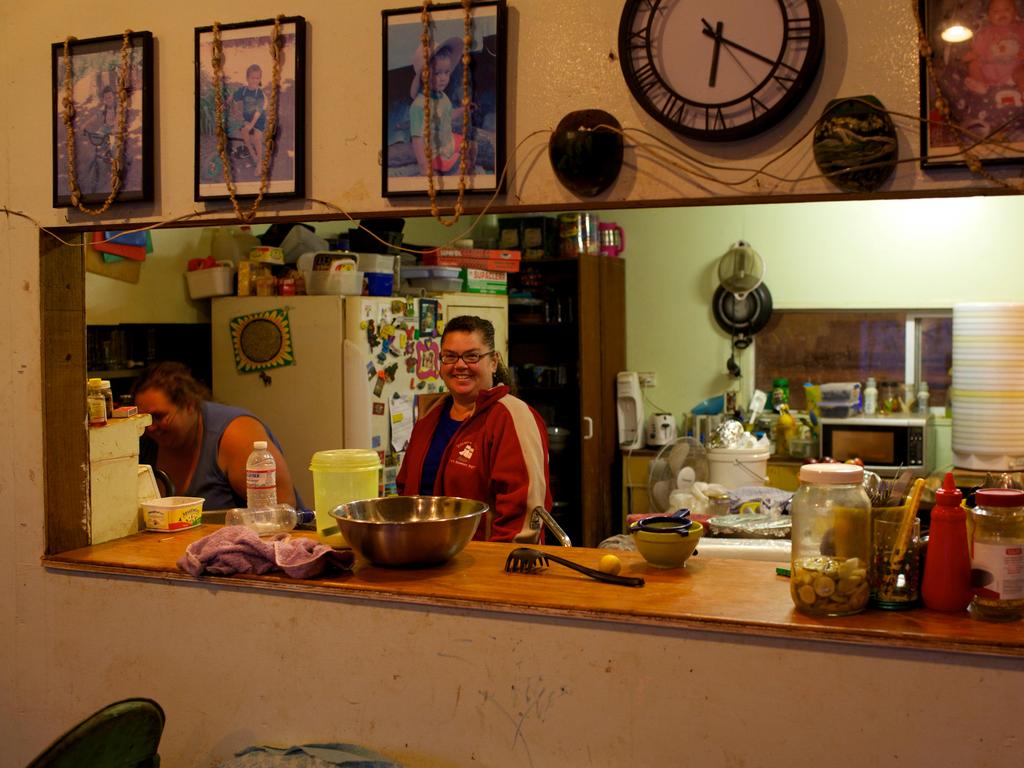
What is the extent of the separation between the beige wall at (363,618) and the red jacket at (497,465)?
40.4 inches

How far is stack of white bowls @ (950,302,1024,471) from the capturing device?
473 centimetres

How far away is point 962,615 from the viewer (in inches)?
73.4

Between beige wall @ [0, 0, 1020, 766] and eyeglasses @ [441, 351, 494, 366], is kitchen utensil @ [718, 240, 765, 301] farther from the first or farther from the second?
beige wall @ [0, 0, 1020, 766]

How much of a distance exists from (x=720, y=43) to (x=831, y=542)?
0.96m

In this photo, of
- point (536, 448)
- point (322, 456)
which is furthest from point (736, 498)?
point (322, 456)

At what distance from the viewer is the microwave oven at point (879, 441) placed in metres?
5.51

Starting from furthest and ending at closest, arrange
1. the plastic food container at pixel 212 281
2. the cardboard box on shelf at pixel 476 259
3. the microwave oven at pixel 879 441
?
the microwave oven at pixel 879 441 → the cardboard box on shelf at pixel 476 259 → the plastic food container at pixel 212 281

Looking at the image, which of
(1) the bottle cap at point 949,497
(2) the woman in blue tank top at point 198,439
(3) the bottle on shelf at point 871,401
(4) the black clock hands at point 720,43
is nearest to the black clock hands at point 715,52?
(4) the black clock hands at point 720,43

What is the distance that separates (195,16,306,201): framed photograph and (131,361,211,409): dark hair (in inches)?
57.6

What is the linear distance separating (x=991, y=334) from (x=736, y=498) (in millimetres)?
1812

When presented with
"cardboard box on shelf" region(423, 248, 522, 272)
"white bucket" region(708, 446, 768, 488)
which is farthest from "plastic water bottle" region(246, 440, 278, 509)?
"white bucket" region(708, 446, 768, 488)

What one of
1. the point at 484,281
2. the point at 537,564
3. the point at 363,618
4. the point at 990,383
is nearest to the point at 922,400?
the point at 990,383

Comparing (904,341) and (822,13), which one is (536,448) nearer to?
(822,13)

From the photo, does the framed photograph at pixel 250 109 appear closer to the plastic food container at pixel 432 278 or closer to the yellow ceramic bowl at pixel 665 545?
the yellow ceramic bowl at pixel 665 545
